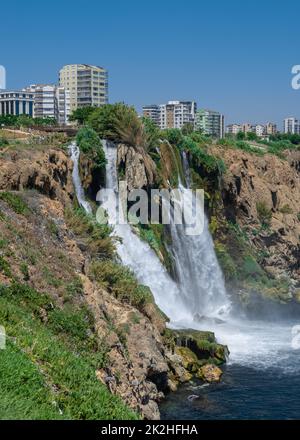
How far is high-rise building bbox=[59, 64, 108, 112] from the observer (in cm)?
14212

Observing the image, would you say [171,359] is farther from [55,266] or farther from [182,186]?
[182,186]

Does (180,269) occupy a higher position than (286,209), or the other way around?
(286,209)

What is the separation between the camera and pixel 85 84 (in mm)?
142250

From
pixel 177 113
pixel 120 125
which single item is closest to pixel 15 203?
pixel 120 125

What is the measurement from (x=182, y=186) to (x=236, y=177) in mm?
A: 7089

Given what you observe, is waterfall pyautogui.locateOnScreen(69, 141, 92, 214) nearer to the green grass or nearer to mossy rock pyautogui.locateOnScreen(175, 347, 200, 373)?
mossy rock pyautogui.locateOnScreen(175, 347, 200, 373)

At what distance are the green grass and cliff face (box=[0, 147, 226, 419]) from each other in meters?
0.09

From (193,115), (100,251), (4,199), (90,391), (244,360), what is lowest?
(244,360)

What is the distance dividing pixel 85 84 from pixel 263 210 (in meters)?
104

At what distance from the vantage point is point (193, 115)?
16475cm

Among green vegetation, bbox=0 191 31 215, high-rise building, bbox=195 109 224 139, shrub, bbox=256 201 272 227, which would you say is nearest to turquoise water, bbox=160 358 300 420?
green vegetation, bbox=0 191 31 215

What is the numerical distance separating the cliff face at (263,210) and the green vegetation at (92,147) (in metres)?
13.0

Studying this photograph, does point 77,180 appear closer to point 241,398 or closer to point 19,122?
point 241,398

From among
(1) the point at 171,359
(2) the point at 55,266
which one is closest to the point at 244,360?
(1) the point at 171,359
